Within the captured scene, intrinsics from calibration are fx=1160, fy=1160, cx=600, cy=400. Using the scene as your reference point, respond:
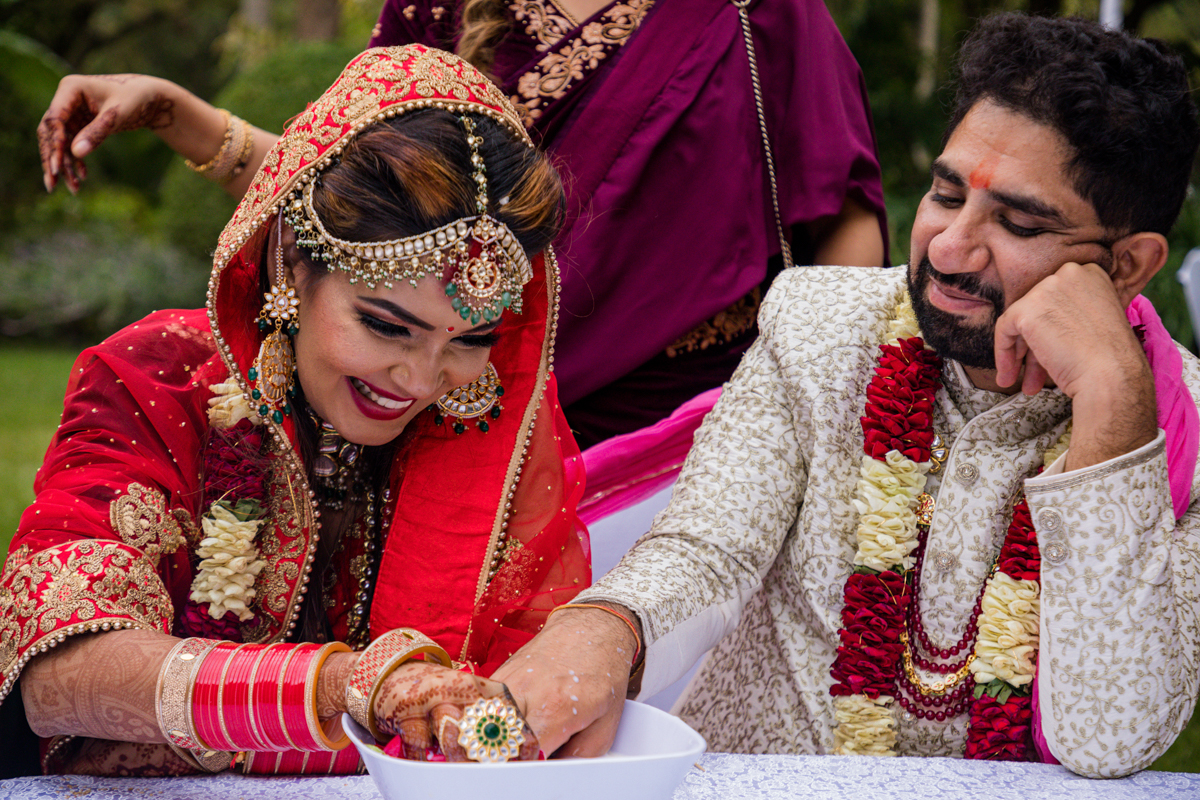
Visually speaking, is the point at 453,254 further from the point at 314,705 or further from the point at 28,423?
the point at 28,423

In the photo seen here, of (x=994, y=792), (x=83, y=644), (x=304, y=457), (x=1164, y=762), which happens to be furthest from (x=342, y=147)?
(x=1164, y=762)

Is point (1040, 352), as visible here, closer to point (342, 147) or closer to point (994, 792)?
point (994, 792)

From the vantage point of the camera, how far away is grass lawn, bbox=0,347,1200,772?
153 inches

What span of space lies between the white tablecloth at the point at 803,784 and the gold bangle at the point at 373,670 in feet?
0.53

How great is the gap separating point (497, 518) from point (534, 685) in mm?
561

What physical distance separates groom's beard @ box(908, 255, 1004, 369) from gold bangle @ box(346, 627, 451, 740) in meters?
1.05

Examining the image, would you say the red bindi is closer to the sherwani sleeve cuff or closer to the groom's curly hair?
the groom's curly hair

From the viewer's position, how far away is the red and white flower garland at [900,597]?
1942 mm

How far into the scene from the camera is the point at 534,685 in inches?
62.3

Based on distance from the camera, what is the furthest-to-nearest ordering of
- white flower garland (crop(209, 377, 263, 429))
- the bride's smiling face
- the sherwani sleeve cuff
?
1. white flower garland (crop(209, 377, 263, 429))
2. the bride's smiling face
3. the sherwani sleeve cuff

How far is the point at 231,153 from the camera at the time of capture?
287 cm

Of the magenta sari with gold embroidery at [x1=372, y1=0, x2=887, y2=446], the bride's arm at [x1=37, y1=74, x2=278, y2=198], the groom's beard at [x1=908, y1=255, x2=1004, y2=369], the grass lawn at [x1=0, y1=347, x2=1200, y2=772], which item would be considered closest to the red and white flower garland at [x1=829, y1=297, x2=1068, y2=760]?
the groom's beard at [x1=908, y1=255, x2=1004, y2=369]

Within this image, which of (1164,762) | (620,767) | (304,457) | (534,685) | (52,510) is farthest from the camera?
(1164,762)

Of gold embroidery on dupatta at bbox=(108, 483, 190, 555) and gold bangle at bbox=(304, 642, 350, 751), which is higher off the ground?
gold embroidery on dupatta at bbox=(108, 483, 190, 555)
